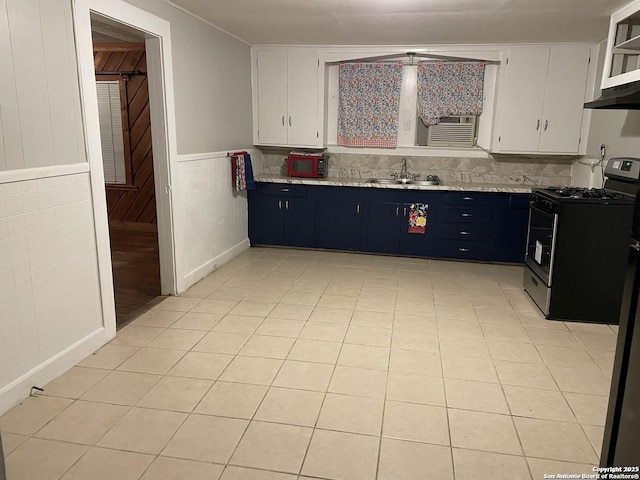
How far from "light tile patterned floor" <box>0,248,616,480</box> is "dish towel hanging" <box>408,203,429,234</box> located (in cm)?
131

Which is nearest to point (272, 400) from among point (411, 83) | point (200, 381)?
point (200, 381)

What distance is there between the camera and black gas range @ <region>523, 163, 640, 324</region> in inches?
133

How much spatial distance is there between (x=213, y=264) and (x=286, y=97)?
2.12 m

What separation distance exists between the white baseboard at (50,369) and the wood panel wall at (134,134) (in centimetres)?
354

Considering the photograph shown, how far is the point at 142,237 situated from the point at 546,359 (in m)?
4.86

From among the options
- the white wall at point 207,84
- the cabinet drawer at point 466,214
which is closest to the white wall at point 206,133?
the white wall at point 207,84

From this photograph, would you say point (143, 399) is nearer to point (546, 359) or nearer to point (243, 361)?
point (243, 361)

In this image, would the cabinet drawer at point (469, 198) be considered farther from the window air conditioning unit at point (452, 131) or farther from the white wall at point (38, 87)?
the white wall at point (38, 87)

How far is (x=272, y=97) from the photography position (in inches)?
215

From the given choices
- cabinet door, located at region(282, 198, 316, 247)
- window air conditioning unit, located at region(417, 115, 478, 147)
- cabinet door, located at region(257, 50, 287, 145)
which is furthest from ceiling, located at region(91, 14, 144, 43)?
window air conditioning unit, located at region(417, 115, 478, 147)

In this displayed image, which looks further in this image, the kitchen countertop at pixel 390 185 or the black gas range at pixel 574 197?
the kitchen countertop at pixel 390 185

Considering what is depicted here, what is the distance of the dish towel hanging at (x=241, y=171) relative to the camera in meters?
4.92

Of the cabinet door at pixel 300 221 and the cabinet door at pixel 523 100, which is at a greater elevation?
the cabinet door at pixel 523 100

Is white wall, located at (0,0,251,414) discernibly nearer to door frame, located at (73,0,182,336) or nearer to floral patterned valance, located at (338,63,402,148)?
door frame, located at (73,0,182,336)
